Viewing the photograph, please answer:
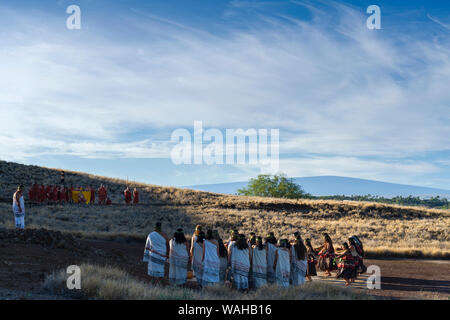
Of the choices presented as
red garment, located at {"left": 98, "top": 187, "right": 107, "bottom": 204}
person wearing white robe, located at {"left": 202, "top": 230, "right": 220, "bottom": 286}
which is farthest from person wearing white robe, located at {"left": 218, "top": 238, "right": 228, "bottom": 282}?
red garment, located at {"left": 98, "top": 187, "right": 107, "bottom": 204}

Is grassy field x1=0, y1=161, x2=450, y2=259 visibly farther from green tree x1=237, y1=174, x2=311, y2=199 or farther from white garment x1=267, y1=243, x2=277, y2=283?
green tree x1=237, y1=174, x2=311, y2=199

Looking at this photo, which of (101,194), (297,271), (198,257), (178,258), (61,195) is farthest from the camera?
(101,194)

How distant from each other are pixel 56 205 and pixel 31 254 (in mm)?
26755

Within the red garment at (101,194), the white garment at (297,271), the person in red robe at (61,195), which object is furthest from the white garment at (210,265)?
the person in red robe at (61,195)

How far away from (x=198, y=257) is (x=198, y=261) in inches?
4.8

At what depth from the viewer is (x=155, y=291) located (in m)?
10.8

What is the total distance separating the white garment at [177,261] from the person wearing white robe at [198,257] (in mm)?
282

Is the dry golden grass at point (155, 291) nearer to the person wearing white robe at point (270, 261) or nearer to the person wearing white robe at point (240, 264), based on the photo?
the person wearing white robe at point (240, 264)

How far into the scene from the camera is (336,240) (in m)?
29.7

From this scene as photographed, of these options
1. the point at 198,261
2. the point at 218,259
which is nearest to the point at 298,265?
the point at 218,259

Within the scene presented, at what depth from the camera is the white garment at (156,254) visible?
13.3 meters

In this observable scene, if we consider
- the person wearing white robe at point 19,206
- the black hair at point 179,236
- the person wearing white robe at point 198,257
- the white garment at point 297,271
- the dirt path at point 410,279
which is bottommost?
the dirt path at point 410,279

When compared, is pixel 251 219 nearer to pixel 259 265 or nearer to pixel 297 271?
pixel 297 271
